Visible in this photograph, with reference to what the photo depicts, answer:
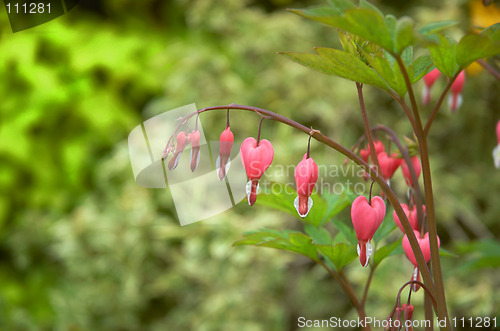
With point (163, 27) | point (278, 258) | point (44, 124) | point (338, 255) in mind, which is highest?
point (338, 255)

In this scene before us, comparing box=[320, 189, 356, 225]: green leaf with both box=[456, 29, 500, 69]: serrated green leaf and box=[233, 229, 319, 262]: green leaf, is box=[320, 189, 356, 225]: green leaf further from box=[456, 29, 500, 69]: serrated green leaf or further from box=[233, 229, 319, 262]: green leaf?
box=[456, 29, 500, 69]: serrated green leaf

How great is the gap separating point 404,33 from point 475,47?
9cm

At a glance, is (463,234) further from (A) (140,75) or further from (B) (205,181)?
(A) (140,75)

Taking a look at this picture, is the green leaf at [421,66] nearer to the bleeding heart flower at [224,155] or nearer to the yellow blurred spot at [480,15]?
the bleeding heart flower at [224,155]

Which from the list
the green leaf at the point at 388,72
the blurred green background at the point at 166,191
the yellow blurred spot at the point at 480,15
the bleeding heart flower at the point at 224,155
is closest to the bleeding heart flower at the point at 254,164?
the bleeding heart flower at the point at 224,155

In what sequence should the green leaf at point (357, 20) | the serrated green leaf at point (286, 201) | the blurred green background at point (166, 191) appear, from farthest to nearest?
the blurred green background at point (166, 191), the serrated green leaf at point (286, 201), the green leaf at point (357, 20)

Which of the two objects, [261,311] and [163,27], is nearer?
[261,311]

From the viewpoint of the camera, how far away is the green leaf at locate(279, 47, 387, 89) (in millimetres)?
409

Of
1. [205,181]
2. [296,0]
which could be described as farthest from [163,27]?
[205,181]

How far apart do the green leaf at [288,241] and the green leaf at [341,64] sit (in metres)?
0.19

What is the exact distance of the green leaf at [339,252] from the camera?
0.53 meters

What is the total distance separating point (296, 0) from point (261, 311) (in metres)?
1.44

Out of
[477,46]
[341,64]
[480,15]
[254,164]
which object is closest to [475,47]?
[477,46]

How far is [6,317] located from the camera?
1.93 metres
